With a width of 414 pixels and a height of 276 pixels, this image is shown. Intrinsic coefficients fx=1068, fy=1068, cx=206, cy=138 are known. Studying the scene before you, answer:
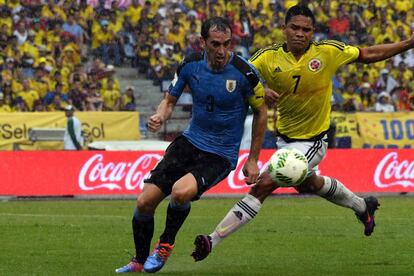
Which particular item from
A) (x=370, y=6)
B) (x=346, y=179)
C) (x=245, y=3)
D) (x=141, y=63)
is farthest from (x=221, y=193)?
(x=370, y=6)

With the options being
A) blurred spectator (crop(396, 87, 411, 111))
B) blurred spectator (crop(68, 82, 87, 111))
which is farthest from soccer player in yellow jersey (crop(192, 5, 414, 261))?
blurred spectator (crop(396, 87, 411, 111))

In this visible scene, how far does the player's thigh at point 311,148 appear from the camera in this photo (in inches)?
427

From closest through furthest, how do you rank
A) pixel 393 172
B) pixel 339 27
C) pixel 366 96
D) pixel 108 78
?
pixel 393 172 → pixel 108 78 → pixel 366 96 → pixel 339 27

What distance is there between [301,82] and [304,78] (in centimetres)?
5

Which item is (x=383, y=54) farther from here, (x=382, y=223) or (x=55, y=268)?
(x=382, y=223)

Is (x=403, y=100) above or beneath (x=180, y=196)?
beneath

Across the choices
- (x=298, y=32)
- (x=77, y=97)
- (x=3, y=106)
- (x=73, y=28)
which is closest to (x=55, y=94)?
(x=77, y=97)

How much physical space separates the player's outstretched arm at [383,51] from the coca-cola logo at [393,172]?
A: 1315 cm

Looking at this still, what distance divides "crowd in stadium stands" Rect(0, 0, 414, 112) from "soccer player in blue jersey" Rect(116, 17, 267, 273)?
54.0 ft

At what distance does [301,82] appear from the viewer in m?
10.7

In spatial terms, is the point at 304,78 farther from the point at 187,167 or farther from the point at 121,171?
the point at 121,171

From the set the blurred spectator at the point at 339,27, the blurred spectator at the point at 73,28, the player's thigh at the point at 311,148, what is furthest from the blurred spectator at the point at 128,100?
the player's thigh at the point at 311,148

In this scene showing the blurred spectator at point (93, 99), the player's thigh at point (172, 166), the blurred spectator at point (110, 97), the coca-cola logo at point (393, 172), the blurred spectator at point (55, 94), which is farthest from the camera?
the blurred spectator at point (110, 97)

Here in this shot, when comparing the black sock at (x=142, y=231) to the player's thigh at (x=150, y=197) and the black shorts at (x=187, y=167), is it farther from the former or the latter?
the black shorts at (x=187, y=167)
